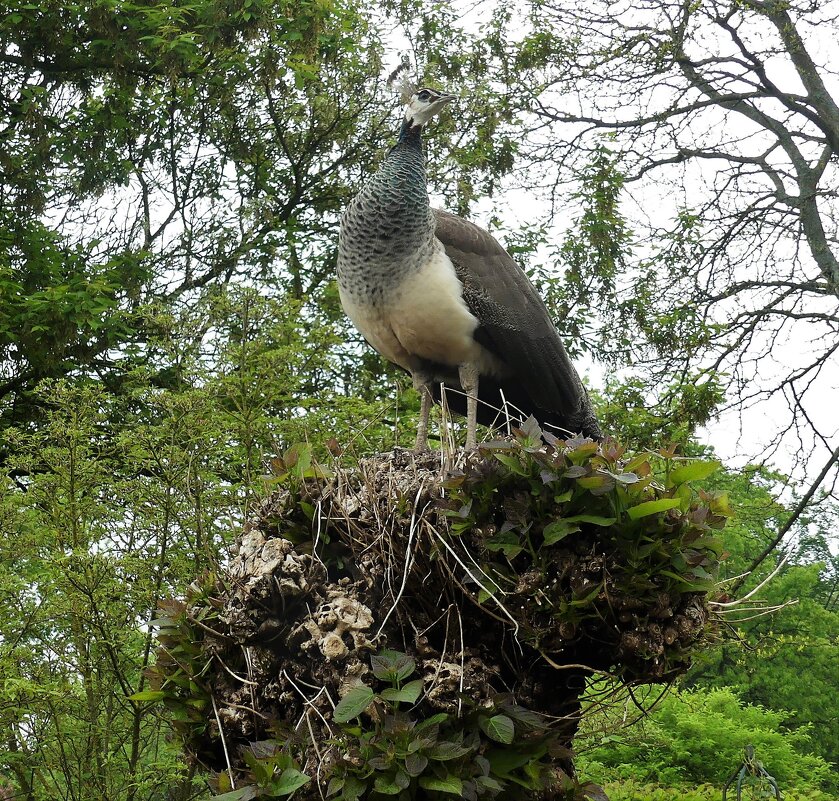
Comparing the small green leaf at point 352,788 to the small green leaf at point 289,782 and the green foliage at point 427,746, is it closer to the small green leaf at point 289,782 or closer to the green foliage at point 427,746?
the green foliage at point 427,746

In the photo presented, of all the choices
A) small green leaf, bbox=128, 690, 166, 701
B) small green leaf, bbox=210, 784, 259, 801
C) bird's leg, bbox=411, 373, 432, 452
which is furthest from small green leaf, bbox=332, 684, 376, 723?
bird's leg, bbox=411, 373, 432, 452

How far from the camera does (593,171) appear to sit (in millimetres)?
10914

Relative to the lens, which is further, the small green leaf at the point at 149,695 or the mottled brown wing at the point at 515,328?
the mottled brown wing at the point at 515,328

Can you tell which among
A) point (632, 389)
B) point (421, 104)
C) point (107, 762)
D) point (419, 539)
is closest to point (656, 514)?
point (419, 539)

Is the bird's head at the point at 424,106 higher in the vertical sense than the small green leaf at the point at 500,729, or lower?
higher

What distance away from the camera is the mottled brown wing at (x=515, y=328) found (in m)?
4.54

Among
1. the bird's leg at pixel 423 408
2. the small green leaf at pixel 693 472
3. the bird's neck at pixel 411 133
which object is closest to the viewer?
the small green leaf at pixel 693 472

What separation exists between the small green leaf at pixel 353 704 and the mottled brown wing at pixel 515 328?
1.94 m

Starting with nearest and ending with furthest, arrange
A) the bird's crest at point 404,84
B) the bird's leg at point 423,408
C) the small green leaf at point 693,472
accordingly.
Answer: the small green leaf at point 693,472 → the bird's leg at point 423,408 → the bird's crest at point 404,84

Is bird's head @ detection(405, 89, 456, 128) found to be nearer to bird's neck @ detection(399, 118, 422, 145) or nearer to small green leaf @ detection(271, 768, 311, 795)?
bird's neck @ detection(399, 118, 422, 145)

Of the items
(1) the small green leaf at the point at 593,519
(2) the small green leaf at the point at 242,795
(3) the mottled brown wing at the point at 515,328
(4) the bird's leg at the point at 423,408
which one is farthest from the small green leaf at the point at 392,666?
(3) the mottled brown wing at the point at 515,328

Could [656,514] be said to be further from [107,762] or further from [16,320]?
[16,320]

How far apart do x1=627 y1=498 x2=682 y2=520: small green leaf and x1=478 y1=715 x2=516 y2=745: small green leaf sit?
70 cm

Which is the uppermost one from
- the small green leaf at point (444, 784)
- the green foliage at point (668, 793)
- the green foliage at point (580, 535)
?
the green foliage at point (580, 535)
